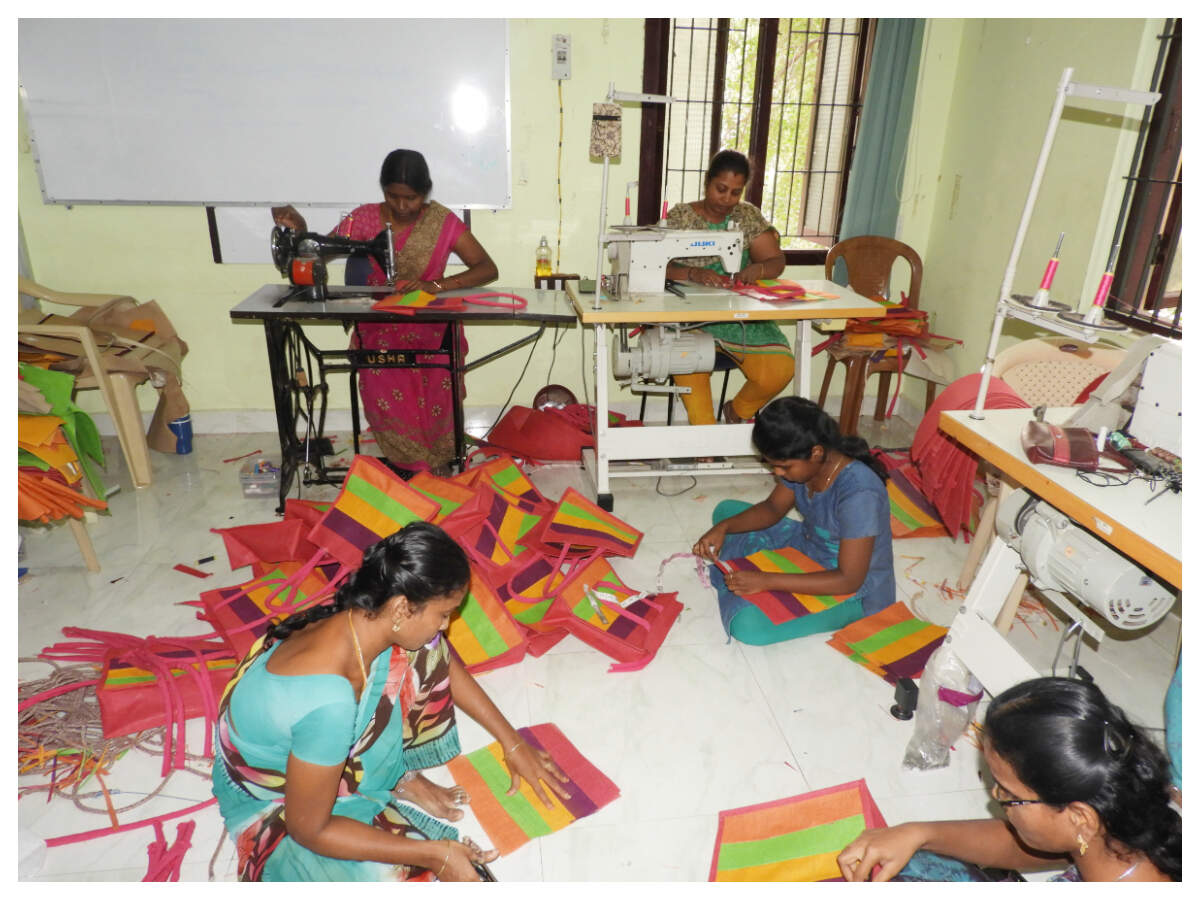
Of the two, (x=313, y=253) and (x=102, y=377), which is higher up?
(x=313, y=253)

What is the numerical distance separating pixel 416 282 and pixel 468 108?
1.08m

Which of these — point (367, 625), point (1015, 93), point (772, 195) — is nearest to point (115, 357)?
point (367, 625)

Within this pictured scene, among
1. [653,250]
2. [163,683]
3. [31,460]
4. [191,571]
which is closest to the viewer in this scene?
[163,683]

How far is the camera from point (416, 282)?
11.6ft

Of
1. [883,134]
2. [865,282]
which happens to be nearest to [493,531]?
[865,282]

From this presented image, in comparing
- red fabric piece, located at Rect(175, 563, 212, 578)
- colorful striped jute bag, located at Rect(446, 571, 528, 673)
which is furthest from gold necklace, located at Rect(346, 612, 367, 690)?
red fabric piece, located at Rect(175, 563, 212, 578)

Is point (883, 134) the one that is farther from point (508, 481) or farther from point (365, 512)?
point (365, 512)

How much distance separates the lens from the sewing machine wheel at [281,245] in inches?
128

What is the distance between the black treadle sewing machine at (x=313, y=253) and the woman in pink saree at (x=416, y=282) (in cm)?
20

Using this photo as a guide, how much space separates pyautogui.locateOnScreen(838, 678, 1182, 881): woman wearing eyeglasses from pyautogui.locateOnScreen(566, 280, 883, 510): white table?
2.14 meters

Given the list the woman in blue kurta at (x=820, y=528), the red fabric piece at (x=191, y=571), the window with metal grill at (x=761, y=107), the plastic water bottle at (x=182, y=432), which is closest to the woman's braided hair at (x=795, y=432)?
the woman in blue kurta at (x=820, y=528)
